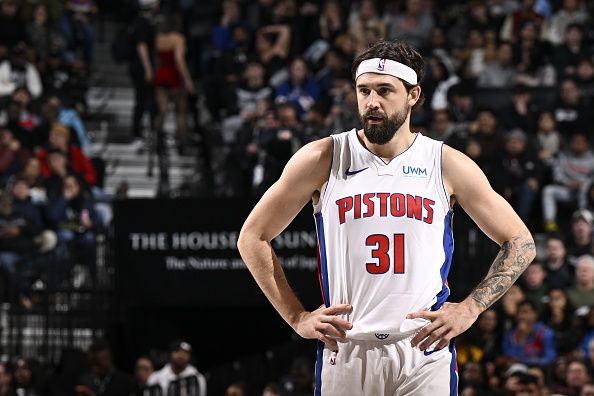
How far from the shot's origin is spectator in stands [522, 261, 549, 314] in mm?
13703

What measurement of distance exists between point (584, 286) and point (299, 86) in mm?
5882

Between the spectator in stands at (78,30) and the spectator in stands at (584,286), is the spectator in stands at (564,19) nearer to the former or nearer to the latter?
the spectator in stands at (584,286)

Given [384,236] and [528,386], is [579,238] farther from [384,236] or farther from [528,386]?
[384,236]

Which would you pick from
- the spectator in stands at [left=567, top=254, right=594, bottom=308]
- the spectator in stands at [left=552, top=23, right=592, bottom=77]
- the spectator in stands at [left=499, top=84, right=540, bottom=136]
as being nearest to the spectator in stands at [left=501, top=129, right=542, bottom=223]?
the spectator in stands at [left=499, top=84, right=540, bottom=136]

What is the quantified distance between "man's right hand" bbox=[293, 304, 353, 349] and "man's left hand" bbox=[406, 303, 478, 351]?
29 cm

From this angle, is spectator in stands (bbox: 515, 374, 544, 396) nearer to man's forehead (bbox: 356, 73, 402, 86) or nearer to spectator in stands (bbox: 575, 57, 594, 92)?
man's forehead (bbox: 356, 73, 402, 86)

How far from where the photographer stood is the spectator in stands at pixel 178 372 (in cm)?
1305

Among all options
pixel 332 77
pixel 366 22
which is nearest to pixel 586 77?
pixel 332 77

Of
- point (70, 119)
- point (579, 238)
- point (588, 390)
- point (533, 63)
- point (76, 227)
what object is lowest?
point (588, 390)

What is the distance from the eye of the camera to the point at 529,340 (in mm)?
13133

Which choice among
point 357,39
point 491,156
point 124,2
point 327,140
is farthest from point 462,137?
point 327,140

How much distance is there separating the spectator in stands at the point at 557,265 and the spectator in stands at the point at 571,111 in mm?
3109

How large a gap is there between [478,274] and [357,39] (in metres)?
6.86

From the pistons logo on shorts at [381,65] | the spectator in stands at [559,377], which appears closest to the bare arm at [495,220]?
the pistons logo on shorts at [381,65]
